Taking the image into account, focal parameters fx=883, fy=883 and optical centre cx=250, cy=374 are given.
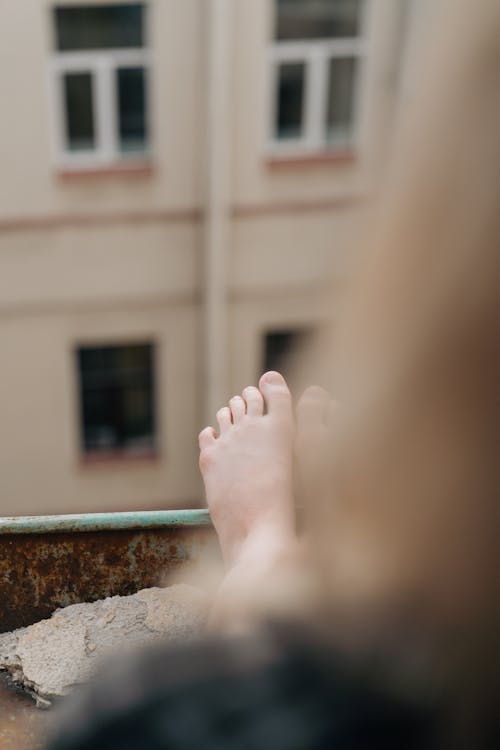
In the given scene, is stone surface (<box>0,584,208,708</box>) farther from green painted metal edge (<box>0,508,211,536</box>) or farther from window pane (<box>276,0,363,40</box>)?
window pane (<box>276,0,363,40</box>)

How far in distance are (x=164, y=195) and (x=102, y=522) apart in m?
3.53

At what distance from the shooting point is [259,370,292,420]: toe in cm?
123

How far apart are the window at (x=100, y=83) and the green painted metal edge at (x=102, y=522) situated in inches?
140

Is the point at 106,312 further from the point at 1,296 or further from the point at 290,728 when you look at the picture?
the point at 290,728

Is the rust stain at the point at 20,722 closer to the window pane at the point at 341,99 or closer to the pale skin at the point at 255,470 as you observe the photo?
the pale skin at the point at 255,470

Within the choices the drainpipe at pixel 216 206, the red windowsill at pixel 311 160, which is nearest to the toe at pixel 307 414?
the drainpipe at pixel 216 206

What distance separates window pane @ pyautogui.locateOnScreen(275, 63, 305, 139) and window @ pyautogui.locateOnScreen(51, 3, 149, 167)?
2.27 feet

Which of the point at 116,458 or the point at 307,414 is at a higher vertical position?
the point at 307,414

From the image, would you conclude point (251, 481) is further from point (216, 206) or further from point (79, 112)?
point (79, 112)

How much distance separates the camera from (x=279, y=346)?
5258 mm

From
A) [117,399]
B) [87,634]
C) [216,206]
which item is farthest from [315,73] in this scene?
[87,634]

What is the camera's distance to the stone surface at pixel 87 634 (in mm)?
1203

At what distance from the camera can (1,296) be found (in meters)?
4.72

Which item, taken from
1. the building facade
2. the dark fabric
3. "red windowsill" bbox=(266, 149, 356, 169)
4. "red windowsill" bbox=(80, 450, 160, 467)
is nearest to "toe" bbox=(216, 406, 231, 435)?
the dark fabric
